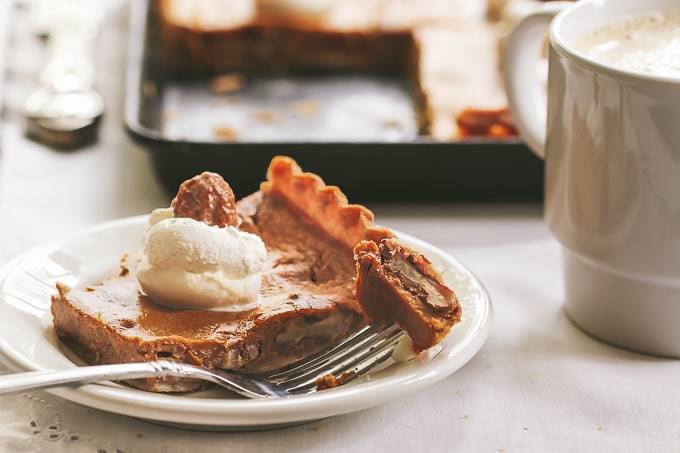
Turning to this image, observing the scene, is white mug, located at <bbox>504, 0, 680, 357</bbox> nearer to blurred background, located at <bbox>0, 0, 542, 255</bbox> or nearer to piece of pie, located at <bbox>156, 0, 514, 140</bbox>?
blurred background, located at <bbox>0, 0, 542, 255</bbox>

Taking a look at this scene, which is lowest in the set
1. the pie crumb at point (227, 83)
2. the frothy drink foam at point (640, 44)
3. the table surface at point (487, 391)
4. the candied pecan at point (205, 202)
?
the table surface at point (487, 391)

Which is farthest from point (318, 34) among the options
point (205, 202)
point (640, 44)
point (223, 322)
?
point (223, 322)

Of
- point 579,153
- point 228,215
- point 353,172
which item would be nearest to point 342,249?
point 228,215

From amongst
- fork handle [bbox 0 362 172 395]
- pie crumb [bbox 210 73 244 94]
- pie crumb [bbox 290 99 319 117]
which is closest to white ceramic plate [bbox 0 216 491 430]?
fork handle [bbox 0 362 172 395]

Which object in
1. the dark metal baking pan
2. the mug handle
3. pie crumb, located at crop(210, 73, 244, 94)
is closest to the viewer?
the mug handle

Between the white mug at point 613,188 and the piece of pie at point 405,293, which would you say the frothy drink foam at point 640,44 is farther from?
the piece of pie at point 405,293

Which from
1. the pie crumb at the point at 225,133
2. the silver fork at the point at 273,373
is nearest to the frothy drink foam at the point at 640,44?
the silver fork at the point at 273,373

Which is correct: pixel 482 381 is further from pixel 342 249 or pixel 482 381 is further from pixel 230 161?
pixel 230 161
